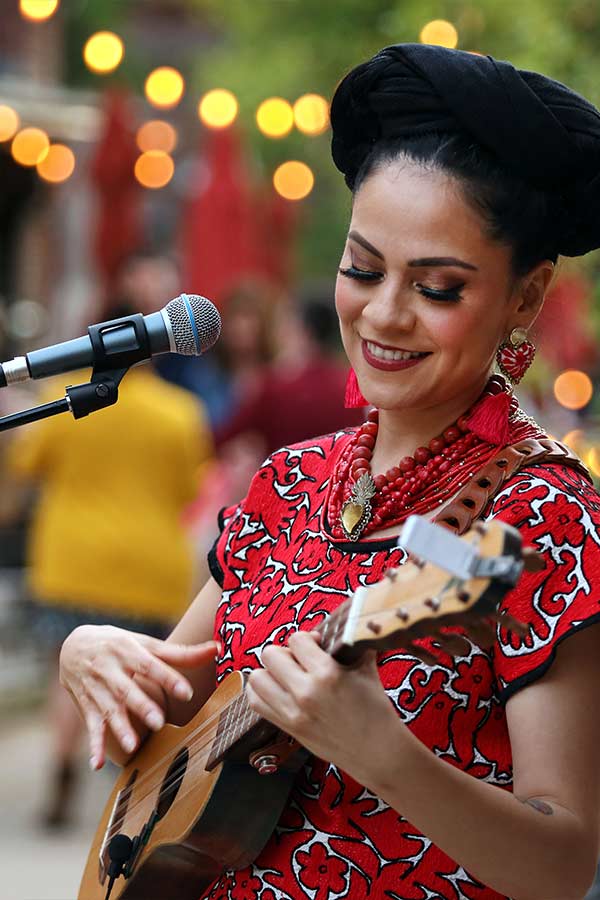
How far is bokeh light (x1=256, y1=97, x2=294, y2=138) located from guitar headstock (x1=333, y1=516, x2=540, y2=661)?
261 inches

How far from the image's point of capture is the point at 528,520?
1.68 m

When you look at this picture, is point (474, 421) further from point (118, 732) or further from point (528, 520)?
point (118, 732)

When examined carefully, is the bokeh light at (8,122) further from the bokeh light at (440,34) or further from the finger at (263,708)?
the finger at (263,708)

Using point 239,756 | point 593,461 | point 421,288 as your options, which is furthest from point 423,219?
point 593,461

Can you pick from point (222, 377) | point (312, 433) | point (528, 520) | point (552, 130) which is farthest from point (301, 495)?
point (222, 377)

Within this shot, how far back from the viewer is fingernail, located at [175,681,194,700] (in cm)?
196

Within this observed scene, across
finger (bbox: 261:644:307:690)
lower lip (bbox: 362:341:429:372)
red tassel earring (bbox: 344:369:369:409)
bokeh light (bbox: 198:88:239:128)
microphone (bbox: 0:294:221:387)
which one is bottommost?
finger (bbox: 261:644:307:690)

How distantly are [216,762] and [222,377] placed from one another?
5441 mm

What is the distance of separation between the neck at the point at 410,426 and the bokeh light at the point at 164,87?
6.48 m

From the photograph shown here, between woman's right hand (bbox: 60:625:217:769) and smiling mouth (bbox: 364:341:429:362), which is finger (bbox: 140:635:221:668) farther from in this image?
smiling mouth (bbox: 364:341:429:362)

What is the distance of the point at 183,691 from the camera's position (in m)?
1.96

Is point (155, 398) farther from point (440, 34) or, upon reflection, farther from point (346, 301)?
Result: point (346, 301)

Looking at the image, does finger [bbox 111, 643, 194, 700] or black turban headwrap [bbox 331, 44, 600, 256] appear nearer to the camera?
black turban headwrap [bbox 331, 44, 600, 256]

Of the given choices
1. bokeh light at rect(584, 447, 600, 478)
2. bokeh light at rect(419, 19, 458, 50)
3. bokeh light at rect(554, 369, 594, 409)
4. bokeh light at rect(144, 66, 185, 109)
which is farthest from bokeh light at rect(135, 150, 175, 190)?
bokeh light at rect(584, 447, 600, 478)
